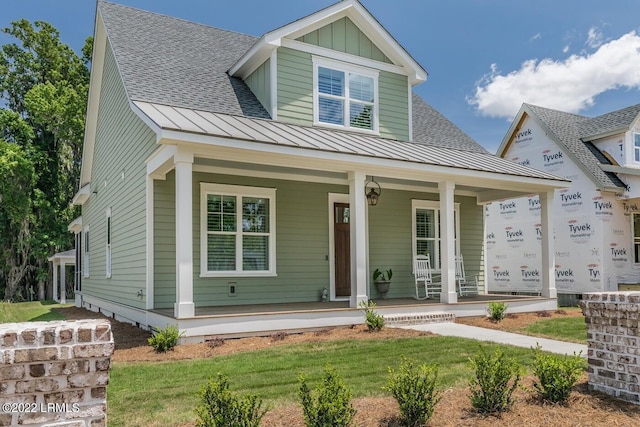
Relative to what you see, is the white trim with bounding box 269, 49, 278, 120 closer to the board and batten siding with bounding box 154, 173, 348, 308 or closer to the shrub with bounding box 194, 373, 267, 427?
the board and batten siding with bounding box 154, 173, 348, 308

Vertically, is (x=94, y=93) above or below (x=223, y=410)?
above

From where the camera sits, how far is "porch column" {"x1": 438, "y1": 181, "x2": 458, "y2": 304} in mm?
9656

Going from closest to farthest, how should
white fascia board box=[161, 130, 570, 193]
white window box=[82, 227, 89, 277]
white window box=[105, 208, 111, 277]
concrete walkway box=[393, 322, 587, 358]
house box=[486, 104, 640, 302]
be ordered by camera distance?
concrete walkway box=[393, 322, 587, 358], white fascia board box=[161, 130, 570, 193], white window box=[105, 208, 111, 277], house box=[486, 104, 640, 302], white window box=[82, 227, 89, 277]

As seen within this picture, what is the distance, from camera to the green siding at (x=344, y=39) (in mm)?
10648

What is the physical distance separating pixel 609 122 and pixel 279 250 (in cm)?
1247

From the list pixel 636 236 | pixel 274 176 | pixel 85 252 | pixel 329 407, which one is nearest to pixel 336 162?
pixel 274 176

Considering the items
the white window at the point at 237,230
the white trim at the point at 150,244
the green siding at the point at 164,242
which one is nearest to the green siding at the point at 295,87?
the white window at the point at 237,230

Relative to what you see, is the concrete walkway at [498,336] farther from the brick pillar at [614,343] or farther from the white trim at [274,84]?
the white trim at [274,84]

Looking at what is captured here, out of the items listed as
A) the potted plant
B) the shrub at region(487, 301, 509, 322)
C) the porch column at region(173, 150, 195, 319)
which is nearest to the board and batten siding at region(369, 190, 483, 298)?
the potted plant

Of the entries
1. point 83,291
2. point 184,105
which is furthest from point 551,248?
point 83,291

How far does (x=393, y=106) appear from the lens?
1155 cm

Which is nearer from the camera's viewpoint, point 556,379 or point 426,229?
point 556,379

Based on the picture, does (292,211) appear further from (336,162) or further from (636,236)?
(636,236)

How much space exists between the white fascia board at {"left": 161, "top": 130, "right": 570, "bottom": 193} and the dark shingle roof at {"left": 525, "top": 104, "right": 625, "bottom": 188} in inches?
178
